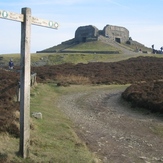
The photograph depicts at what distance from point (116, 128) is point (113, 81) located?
1535cm

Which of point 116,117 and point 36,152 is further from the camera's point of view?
point 116,117

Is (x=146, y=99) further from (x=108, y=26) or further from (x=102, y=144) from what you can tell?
(x=108, y=26)

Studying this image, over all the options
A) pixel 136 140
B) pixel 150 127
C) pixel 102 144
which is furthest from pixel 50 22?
pixel 150 127

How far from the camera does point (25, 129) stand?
775 cm

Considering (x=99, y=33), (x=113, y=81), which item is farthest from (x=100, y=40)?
(x=113, y=81)

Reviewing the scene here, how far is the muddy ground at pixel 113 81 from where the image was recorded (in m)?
11.1

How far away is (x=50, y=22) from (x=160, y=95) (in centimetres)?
1029

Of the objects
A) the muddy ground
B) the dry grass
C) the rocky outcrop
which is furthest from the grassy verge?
the rocky outcrop

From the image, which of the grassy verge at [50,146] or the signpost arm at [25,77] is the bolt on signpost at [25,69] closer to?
the signpost arm at [25,77]

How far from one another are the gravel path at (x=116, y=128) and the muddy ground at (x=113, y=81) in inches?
11.2

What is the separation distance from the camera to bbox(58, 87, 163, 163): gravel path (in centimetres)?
945

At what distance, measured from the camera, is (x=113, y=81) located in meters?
27.7

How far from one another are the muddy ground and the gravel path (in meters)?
0.29

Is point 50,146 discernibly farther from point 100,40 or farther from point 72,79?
point 100,40
